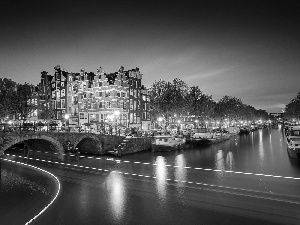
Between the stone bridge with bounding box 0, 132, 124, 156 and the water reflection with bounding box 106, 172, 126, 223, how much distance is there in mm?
13233

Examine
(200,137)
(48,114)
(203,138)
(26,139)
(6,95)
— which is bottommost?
(203,138)

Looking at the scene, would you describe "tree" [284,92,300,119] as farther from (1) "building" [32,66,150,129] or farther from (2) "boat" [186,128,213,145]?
(1) "building" [32,66,150,129]

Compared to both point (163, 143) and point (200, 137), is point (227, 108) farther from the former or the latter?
point (163, 143)

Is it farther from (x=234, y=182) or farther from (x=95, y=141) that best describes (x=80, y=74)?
(x=234, y=182)

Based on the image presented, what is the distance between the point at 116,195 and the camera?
54.2ft

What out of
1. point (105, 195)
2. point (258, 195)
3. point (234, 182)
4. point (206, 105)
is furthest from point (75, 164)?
point (206, 105)

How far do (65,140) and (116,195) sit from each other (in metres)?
22.3

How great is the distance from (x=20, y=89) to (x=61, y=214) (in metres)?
54.5

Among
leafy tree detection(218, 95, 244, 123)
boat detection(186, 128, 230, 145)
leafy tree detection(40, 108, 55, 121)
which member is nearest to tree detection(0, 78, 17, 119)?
leafy tree detection(40, 108, 55, 121)

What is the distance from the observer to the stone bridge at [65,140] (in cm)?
2733

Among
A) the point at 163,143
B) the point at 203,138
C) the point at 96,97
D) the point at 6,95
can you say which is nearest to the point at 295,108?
the point at 203,138

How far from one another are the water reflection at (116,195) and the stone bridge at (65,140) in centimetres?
1323

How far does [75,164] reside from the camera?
2830 centimetres

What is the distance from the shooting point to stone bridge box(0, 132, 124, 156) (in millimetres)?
27328
